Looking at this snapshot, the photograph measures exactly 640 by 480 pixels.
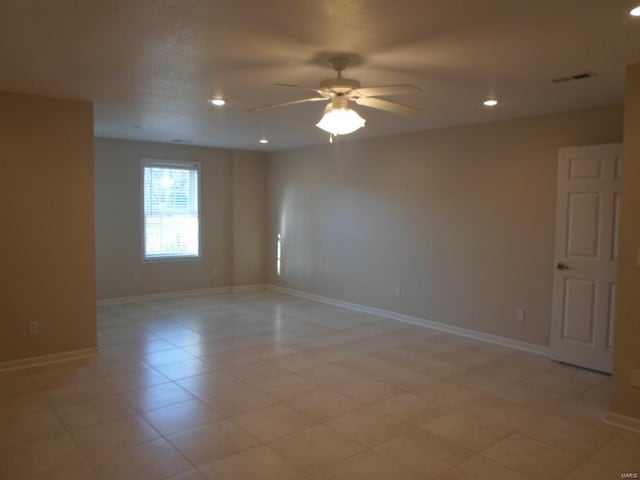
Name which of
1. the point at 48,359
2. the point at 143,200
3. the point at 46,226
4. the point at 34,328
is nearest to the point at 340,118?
the point at 46,226

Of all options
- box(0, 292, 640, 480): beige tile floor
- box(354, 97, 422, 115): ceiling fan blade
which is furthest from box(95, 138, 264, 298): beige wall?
box(354, 97, 422, 115): ceiling fan blade

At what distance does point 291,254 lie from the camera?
26.9 ft

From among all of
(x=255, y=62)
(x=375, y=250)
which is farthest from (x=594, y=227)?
(x=255, y=62)

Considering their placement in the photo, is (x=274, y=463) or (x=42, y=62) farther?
(x=42, y=62)

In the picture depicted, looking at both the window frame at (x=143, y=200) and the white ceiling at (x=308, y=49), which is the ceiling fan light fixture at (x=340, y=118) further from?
the window frame at (x=143, y=200)

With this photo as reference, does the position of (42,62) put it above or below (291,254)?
above

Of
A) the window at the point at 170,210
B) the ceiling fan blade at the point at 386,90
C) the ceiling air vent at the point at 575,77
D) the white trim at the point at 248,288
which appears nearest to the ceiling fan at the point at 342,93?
the ceiling fan blade at the point at 386,90

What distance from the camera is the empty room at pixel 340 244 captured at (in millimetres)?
2748

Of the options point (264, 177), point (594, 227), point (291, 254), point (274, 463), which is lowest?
point (274, 463)

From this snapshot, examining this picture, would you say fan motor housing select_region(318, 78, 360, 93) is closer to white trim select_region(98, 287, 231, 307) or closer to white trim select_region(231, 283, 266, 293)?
white trim select_region(98, 287, 231, 307)

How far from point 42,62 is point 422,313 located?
4.84 metres

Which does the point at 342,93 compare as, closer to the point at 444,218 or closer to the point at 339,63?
the point at 339,63

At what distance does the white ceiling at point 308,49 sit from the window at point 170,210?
2.89 metres

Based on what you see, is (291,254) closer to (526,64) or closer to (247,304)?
(247,304)
